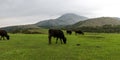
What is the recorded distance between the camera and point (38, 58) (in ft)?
77.0

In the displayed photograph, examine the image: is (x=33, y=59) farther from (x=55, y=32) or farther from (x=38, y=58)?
(x=55, y=32)

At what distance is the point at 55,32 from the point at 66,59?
55.7ft

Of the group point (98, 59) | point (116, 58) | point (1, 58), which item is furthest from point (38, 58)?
point (116, 58)

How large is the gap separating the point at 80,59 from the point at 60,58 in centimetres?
214

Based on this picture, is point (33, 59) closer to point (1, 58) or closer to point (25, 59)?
point (25, 59)

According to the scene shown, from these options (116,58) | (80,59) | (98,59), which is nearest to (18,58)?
(80,59)

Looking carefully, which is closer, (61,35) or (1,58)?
(1,58)

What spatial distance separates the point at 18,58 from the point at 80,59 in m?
6.44

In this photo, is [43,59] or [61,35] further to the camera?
[61,35]

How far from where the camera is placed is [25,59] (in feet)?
74.8

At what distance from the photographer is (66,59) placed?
22750 mm

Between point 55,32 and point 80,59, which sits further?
point 55,32

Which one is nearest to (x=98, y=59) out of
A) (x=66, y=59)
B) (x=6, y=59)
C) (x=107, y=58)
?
(x=107, y=58)

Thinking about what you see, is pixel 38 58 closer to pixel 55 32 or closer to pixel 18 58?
pixel 18 58
